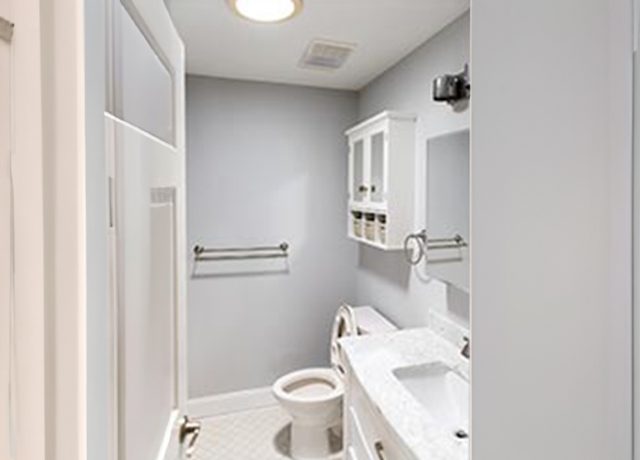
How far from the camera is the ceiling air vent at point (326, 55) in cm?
232

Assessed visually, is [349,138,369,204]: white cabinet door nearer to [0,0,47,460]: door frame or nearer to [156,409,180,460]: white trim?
[156,409,180,460]: white trim

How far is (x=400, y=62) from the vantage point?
2512mm

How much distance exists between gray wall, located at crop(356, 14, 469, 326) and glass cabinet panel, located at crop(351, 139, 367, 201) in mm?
291

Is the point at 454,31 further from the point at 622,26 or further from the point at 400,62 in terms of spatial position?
the point at 622,26

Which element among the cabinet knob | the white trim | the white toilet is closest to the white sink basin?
the cabinet knob

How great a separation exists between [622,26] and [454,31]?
149 cm

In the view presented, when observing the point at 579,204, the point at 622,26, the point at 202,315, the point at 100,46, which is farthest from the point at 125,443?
the point at 202,315

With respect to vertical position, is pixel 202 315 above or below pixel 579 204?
below

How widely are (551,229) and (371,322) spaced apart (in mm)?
2054

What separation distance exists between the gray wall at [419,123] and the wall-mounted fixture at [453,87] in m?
0.07

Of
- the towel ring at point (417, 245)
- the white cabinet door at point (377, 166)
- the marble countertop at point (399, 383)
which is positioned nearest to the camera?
the marble countertop at point (399, 383)

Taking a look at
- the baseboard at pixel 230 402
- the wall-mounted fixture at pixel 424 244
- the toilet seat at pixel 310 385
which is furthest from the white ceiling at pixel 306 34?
the baseboard at pixel 230 402

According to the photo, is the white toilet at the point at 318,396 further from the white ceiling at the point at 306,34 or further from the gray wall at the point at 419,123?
the white ceiling at the point at 306,34

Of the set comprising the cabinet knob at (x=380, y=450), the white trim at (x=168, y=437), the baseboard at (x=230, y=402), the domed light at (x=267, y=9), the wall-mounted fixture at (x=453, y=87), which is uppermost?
the domed light at (x=267, y=9)
